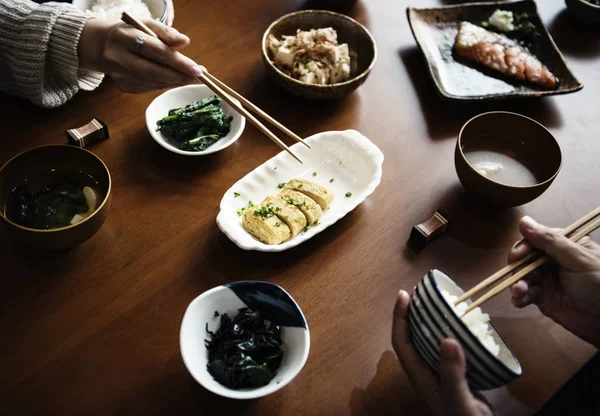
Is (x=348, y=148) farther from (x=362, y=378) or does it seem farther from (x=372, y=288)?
(x=362, y=378)

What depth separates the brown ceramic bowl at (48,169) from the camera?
4.43ft

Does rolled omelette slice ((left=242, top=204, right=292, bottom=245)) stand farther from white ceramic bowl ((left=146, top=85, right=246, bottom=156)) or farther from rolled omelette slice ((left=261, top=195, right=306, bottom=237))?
white ceramic bowl ((left=146, top=85, right=246, bottom=156))

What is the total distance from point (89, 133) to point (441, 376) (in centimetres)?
142

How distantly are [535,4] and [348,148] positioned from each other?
1575 mm

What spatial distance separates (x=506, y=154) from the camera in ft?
6.15

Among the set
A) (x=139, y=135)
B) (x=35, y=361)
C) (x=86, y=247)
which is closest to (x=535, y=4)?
(x=139, y=135)

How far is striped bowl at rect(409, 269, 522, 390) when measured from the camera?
107 centimetres

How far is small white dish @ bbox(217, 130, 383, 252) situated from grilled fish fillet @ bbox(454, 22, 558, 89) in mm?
898

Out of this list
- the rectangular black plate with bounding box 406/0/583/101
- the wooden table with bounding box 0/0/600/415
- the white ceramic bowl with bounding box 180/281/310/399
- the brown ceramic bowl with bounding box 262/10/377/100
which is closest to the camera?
the white ceramic bowl with bounding box 180/281/310/399

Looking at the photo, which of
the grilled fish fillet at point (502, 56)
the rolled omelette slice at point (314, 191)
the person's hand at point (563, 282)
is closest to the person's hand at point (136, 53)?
the rolled omelette slice at point (314, 191)

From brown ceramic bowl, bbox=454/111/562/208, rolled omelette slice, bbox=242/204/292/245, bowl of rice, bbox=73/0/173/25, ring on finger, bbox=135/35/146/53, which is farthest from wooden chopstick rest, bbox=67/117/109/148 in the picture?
brown ceramic bowl, bbox=454/111/562/208

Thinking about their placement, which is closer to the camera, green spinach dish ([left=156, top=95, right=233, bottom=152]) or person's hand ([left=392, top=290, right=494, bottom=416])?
person's hand ([left=392, top=290, right=494, bottom=416])

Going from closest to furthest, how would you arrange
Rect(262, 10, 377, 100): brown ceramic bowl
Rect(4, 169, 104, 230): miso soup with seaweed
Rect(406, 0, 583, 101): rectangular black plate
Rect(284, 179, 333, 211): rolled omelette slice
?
Rect(4, 169, 104, 230): miso soup with seaweed < Rect(284, 179, 333, 211): rolled omelette slice < Rect(262, 10, 377, 100): brown ceramic bowl < Rect(406, 0, 583, 101): rectangular black plate

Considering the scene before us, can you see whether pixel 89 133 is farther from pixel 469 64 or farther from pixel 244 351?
pixel 469 64
